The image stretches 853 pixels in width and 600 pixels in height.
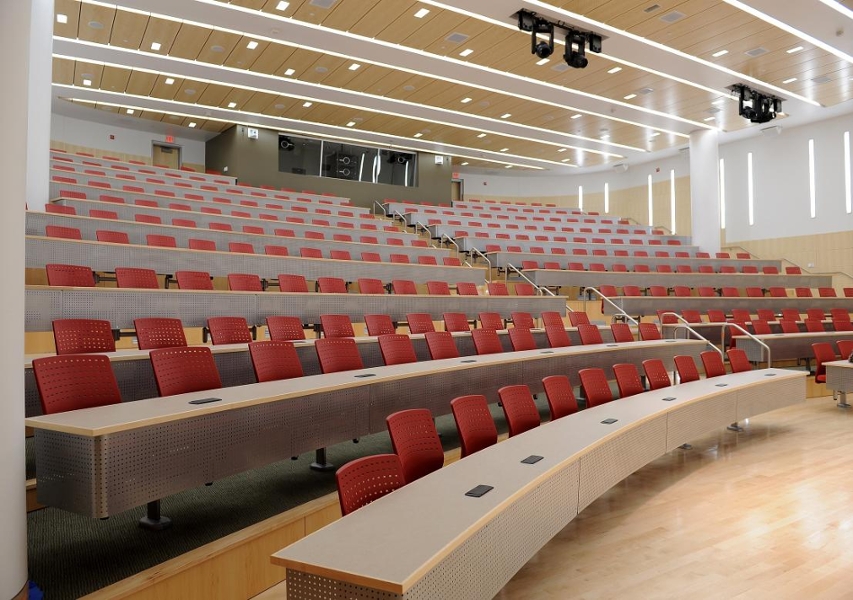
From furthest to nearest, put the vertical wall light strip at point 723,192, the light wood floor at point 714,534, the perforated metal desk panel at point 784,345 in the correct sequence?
the vertical wall light strip at point 723,192
the perforated metal desk panel at point 784,345
the light wood floor at point 714,534

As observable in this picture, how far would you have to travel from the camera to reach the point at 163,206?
8062 millimetres

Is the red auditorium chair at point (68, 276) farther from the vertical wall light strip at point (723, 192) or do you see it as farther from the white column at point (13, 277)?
the vertical wall light strip at point (723, 192)

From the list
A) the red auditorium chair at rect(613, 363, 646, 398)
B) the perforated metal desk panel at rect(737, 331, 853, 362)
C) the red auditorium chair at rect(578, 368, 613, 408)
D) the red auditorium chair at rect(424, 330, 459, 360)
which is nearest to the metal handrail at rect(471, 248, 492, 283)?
the perforated metal desk panel at rect(737, 331, 853, 362)

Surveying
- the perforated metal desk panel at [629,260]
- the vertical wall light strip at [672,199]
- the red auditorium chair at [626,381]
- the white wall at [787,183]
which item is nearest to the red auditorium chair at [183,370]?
the red auditorium chair at [626,381]

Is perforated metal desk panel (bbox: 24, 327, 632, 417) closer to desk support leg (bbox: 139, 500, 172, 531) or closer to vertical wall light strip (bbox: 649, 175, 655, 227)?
desk support leg (bbox: 139, 500, 172, 531)

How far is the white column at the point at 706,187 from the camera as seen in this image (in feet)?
40.3

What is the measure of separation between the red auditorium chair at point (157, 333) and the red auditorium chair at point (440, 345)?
172 centimetres

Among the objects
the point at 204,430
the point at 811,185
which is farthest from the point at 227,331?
the point at 811,185

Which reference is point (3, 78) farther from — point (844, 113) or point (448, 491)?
point (844, 113)

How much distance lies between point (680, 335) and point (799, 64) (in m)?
4.55

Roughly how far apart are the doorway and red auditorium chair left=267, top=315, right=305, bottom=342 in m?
11.2

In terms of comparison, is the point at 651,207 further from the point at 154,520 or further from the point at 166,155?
the point at 154,520

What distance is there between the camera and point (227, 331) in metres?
4.05

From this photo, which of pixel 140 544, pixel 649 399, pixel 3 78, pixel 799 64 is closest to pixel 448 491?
pixel 140 544
